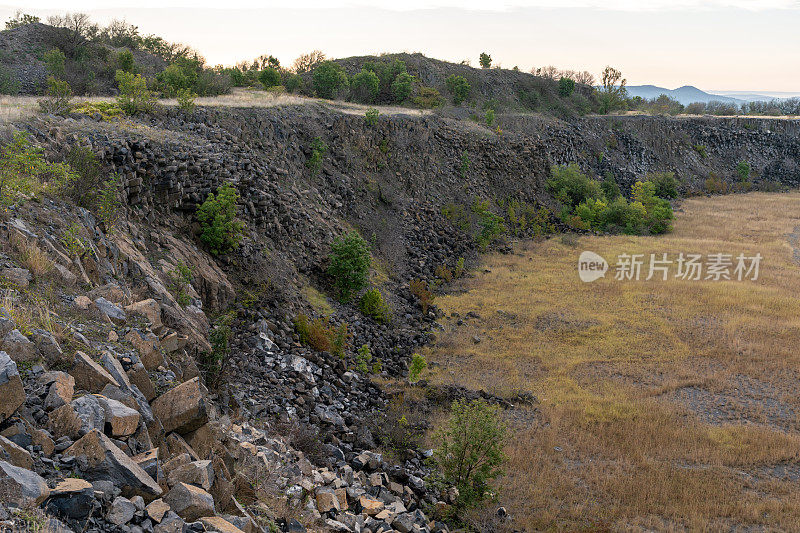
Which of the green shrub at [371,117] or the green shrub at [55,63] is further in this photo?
the green shrub at [371,117]

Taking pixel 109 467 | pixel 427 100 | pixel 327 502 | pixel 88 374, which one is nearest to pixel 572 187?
pixel 427 100

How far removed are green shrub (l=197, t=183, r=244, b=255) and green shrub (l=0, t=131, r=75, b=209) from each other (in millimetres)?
4363

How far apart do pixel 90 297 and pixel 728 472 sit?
12.2 metres

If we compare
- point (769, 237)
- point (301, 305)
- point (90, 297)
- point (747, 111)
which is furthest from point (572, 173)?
point (747, 111)

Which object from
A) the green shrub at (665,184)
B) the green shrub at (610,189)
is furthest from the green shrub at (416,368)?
the green shrub at (665,184)

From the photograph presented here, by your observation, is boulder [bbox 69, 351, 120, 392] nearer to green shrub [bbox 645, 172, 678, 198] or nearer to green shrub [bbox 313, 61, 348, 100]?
green shrub [bbox 313, 61, 348, 100]

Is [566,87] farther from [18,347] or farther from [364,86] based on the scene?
[18,347]

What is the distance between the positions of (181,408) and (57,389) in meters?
1.40

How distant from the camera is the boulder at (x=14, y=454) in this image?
4160 millimetres

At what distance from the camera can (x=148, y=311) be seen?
7.90 meters

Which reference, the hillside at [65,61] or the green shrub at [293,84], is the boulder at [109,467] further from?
the green shrub at [293,84]

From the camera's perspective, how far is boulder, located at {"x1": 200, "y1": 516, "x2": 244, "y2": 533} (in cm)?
473

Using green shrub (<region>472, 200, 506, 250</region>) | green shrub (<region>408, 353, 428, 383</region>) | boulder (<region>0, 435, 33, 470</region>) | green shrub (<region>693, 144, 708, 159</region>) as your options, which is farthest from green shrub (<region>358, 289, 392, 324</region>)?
green shrub (<region>693, 144, 708, 159</region>)

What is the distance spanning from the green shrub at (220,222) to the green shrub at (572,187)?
90.5ft
